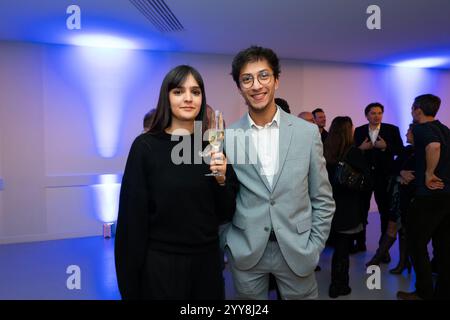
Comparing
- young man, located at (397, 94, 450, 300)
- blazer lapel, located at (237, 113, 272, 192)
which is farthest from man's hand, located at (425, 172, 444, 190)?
blazer lapel, located at (237, 113, 272, 192)

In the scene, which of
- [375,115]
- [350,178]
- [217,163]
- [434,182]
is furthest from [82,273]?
[375,115]

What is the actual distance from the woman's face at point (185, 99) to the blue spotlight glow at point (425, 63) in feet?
21.7

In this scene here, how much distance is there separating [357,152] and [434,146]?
0.60 metres

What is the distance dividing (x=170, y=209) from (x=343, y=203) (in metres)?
2.16

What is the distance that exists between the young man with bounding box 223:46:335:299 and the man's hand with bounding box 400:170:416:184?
2.10 metres

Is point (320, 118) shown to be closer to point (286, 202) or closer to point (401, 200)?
point (401, 200)

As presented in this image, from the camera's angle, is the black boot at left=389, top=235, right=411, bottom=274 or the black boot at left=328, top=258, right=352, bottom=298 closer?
the black boot at left=328, top=258, right=352, bottom=298

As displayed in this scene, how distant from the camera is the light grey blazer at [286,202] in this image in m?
1.63

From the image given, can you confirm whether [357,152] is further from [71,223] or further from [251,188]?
[71,223]

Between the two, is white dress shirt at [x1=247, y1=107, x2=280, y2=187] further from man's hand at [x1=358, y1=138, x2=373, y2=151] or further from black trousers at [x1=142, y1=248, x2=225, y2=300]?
man's hand at [x1=358, y1=138, x2=373, y2=151]

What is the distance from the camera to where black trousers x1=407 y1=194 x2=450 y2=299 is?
9.39ft

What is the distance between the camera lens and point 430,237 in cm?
293

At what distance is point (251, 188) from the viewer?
1.65 meters
